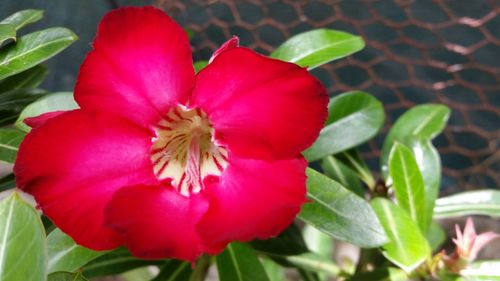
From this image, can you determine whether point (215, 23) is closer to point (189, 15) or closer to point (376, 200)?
point (189, 15)

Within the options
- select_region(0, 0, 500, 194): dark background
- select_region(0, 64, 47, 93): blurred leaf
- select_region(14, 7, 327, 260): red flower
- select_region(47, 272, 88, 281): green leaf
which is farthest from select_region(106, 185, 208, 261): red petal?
select_region(0, 0, 500, 194): dark background

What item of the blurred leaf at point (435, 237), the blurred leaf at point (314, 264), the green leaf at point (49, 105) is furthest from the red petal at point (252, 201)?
the blurred leaf at point (435, 237)

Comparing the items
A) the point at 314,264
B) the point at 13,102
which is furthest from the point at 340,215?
the point at 13,102

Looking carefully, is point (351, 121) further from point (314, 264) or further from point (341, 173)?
point (314, 264)

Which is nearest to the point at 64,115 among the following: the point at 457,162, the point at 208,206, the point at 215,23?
the point at 208,206

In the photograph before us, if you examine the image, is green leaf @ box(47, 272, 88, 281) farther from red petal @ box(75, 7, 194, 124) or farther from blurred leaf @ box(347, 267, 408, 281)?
blurred leaf @ box(347, 267, 408, 281)
